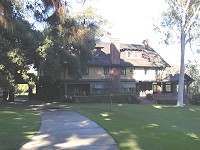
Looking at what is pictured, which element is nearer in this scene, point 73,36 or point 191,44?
point 73,36

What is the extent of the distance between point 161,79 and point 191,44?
1135 cm

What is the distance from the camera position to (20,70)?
3494 centimetres

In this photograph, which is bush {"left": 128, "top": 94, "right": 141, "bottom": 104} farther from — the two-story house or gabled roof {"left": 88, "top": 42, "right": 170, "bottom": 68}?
gabled roof {"left": 88, "top": 42, "right": 170, "bottom": 68}

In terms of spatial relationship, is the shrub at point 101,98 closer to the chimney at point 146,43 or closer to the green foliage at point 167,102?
Result: the green foliage at point 167,102

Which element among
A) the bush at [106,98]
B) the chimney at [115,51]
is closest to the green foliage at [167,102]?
the bush at [106,98]

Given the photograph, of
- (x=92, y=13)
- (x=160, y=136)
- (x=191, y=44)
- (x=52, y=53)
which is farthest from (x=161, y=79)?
(x=160, y=136)

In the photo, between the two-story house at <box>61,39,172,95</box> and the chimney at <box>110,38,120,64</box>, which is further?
the chimney at <box>110,38,120,64</box>

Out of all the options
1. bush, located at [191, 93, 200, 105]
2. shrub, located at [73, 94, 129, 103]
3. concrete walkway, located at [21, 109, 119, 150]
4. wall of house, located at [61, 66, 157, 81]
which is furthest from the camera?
wall of house, located at [61, 66, 157, 81]

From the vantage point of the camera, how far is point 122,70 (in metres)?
54.2

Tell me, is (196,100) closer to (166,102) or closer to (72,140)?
(166,102)

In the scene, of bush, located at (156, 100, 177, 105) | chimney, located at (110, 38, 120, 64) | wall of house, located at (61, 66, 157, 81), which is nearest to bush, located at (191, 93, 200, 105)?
bush, located at (156, 100, 177, 105)

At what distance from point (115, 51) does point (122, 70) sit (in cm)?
321

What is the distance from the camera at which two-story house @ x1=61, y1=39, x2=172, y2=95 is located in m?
51.2

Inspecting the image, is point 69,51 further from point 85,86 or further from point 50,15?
point 50,15
